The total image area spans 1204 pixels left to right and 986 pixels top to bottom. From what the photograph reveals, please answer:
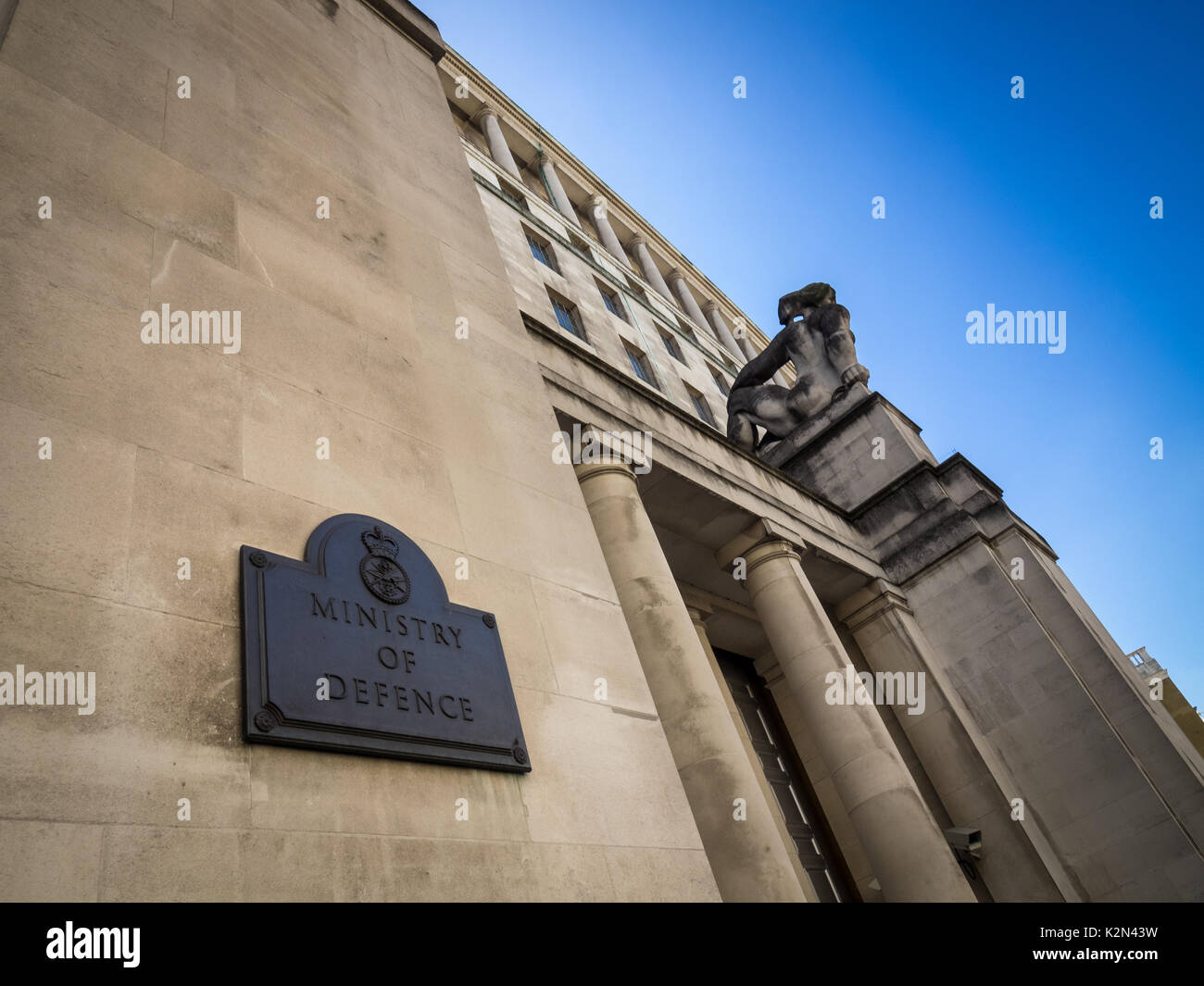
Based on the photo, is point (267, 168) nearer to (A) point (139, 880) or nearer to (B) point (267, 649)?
(B) point (267, 649)

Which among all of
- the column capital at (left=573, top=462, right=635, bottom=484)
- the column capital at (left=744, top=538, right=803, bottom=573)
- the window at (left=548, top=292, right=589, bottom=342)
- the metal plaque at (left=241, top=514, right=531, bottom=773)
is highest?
the window at (left=548, top=292, right=589, bottom=342)

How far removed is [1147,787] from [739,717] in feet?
24.7

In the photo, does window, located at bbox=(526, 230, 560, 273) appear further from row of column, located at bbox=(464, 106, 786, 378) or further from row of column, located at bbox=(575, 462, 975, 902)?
row of column, located at bbox=(575, 462, 975, 902)

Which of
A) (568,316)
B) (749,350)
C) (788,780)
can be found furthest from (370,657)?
(749,350)

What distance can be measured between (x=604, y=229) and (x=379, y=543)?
106 ft

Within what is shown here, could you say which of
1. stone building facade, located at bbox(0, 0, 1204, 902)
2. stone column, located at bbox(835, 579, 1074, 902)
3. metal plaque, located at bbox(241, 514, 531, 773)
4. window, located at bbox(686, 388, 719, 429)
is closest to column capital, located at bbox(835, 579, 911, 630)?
stone column, located at bbox(835, 579, 1074, 902)

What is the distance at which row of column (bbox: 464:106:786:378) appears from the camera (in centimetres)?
3098

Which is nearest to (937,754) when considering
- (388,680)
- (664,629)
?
(664,629)

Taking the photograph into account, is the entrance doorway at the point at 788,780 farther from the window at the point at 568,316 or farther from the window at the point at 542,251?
the window at the point at 542,251

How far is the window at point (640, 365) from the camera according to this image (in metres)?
27.8

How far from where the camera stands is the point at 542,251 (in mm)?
26812

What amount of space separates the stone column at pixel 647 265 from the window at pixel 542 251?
10830 mm

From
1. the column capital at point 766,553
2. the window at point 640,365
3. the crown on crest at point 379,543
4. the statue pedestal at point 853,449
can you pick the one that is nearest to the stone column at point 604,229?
the window at point 640,365
